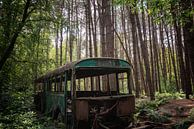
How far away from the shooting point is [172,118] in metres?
9.99

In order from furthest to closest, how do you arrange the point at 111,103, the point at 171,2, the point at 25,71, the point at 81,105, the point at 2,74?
the point at 25,71 → the point at 2,74 → the point at 111,103 → the point at 81,105 → the point at 171,2

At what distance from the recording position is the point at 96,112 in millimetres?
8812

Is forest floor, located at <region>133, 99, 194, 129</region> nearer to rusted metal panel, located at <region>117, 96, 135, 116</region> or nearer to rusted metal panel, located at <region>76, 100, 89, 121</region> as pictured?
rusted metal panel, located at <region>117, 96, 135, 116</region>

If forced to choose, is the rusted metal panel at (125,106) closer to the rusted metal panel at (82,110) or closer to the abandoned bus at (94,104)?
the abandoned bus at (94,104)

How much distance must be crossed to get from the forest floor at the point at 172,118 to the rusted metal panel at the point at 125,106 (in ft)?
2.07

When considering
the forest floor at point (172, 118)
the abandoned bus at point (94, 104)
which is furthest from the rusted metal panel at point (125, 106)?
the forest floor at point (172, 118)

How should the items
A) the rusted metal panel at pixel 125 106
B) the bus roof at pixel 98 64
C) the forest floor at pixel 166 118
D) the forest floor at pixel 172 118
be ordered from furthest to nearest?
the rusted metal panel at pixel 125 106 → the bus roof at pixel 98 64 → the forest floor at pixel 166 118 → the forest floor at pixel 172 118

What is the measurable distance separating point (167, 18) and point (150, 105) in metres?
6.55

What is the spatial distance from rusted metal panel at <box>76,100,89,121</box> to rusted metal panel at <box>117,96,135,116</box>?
1281 mm

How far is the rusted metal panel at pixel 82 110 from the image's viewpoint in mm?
8328

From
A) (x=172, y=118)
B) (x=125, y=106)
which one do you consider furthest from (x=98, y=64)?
(x=172, y=118)

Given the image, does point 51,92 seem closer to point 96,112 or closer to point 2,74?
point 2,74

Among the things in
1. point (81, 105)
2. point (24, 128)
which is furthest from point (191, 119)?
point (24, 128)

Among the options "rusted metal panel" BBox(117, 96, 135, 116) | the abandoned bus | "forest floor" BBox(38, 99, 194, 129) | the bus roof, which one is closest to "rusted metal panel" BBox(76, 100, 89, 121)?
the abandoned bus
